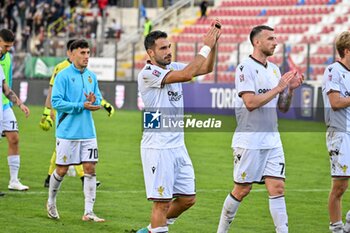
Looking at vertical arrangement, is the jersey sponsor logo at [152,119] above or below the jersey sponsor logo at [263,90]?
below

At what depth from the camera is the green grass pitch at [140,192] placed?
12930 millimetres

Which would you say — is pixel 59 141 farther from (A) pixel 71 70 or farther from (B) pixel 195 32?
(B) pixel 195 32

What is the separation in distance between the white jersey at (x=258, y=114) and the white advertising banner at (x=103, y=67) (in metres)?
29.2

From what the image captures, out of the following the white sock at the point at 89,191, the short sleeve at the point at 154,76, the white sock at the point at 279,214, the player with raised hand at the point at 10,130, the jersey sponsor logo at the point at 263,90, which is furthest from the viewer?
the player with raised hand at the point at 10,130

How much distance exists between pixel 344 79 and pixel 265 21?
32252 millimetres

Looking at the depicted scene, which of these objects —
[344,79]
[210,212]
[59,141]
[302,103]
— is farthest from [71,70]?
[302,103]

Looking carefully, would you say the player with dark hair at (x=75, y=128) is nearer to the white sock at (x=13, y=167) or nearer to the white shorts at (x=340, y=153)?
the white sock at (x=13, y=167)

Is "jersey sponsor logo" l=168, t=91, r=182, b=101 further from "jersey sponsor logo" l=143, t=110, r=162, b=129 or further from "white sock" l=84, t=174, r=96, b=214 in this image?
"white sock" l=84, t=174, r=96, b=214

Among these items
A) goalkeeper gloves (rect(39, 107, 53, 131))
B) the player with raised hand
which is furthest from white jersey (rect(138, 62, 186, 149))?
the player with raised hand

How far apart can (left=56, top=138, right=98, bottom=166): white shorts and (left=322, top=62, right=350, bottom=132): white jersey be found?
3.16 meters

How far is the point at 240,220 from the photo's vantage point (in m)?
13.5

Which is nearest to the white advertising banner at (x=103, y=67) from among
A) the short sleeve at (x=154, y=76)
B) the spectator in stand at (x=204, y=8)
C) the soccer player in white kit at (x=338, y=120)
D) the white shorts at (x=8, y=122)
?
the spectator in stand at (x=204, y=8)

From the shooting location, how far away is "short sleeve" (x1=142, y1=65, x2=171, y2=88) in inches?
402

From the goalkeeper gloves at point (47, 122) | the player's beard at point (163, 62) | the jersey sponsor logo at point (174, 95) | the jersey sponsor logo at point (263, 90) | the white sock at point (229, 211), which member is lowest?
the white sock at point (229, 211)
